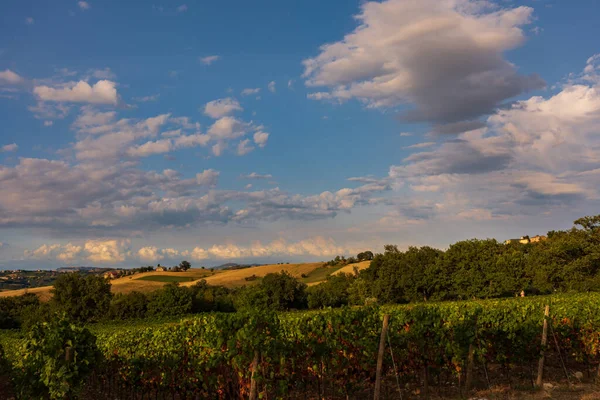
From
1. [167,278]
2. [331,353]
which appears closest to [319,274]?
[167,278]

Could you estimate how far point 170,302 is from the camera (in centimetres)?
6512

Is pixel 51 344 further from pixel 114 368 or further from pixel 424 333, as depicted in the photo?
pixel 424 333

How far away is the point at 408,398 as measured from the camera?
1314 cm

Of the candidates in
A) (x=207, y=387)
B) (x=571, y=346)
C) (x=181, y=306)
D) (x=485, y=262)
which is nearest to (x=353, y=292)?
(x=485, y=262)

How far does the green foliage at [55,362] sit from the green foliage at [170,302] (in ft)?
183

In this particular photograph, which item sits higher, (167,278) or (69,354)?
(69,354)

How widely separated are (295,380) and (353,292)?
70670 millimetres

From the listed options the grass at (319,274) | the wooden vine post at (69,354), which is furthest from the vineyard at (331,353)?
the grass at (319,274)

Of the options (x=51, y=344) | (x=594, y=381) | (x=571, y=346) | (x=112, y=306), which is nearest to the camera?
(x=51, y=344)

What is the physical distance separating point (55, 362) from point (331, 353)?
6.91 m

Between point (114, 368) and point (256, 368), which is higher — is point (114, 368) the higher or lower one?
the lower one

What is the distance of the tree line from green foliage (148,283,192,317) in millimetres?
145

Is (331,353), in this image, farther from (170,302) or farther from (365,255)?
(365,255)

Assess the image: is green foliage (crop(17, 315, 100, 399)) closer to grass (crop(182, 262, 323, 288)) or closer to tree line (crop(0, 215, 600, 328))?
tree line (crop(0, 215, 600, 328))
